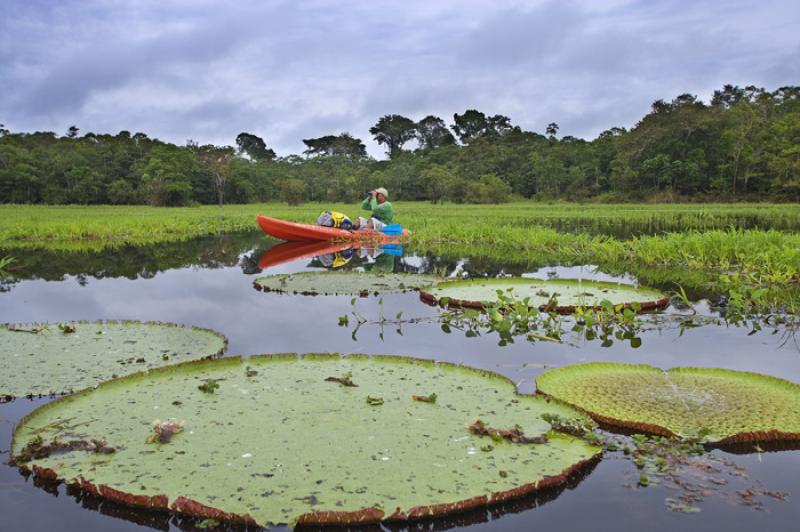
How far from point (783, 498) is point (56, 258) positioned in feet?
40.2

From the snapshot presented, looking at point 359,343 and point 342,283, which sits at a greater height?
point 342,283

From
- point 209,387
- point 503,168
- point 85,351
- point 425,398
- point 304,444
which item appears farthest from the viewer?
point 503,168

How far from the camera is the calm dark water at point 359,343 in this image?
2.62 metres

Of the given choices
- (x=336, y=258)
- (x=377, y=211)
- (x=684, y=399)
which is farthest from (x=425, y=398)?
(x=377, y=211)

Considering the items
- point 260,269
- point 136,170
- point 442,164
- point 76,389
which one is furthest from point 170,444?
point 442,164

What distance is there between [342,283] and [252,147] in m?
54.2

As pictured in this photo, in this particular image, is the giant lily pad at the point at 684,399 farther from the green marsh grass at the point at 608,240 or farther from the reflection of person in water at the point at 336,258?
the reflection of person in water at the point at 336,258

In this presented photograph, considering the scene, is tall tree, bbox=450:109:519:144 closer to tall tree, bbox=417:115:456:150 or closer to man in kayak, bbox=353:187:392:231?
tall tree, bbox=417:115:456:150

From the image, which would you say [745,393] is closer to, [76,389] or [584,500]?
[584,500]

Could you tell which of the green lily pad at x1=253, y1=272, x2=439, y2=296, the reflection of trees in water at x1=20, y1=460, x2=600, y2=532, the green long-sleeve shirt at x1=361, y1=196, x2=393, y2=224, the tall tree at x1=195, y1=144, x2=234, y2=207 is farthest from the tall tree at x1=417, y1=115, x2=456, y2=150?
the reflection of trees in water at x1=20, y1=460, x2=600, y2=532

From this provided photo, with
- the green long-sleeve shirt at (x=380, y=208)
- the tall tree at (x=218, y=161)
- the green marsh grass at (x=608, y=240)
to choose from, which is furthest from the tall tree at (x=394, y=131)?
the green long-sleeve shirt at (x=380, y=208)

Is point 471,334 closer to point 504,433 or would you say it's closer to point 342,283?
point 504,433

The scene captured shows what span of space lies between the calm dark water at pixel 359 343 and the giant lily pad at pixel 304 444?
11 cm

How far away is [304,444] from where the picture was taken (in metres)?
3.09
